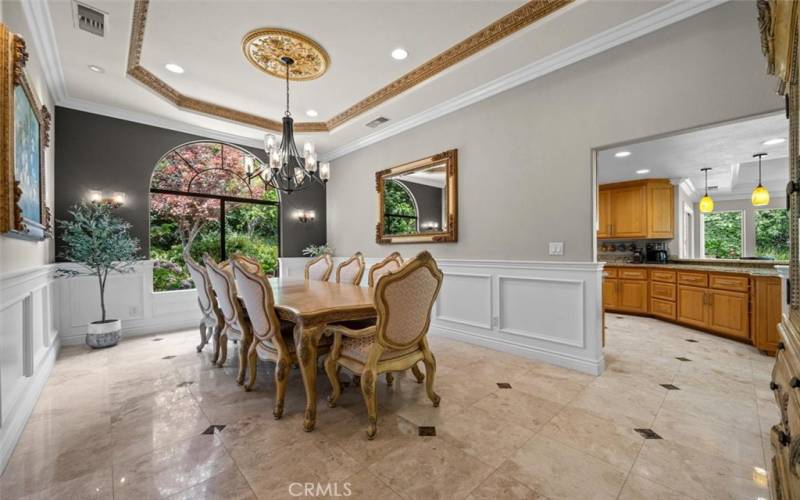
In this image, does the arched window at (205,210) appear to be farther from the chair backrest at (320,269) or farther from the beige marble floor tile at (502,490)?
the beige marble floor tile at (502,490)

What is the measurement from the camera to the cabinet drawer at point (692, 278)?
4281 mm

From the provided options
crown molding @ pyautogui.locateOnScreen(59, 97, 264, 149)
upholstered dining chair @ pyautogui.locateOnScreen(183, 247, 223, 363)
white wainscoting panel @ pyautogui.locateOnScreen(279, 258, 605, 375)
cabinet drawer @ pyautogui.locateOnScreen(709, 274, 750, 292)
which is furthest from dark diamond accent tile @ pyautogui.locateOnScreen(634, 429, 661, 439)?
crown molding @ pyautogui.locateOnScreen(59, 97, 264, 149)

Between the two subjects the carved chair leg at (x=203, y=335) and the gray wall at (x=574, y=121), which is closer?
the gray wall at (x=574, y=121)

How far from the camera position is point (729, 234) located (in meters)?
8.16

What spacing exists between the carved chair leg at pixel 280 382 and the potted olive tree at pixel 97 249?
2.91 m

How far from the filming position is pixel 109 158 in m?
4.04

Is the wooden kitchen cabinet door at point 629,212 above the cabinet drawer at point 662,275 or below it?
above

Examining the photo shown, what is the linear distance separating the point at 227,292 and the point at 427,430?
176 centimetres

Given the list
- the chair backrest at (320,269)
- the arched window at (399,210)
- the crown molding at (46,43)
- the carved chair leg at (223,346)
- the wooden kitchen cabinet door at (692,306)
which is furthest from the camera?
the arched window at (399,210)

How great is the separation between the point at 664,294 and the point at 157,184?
25.1 ft

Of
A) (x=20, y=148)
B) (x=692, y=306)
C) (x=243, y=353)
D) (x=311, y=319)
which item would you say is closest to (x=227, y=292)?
(x=243, y=353)

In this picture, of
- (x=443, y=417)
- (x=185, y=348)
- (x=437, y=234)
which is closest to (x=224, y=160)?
(x=185, y=348)

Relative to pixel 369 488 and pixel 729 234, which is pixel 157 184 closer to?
pixel 369 488

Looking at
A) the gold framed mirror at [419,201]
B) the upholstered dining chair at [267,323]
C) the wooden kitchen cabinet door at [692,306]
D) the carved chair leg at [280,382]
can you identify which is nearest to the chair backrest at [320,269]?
the gold framed mirror at [419,201]
